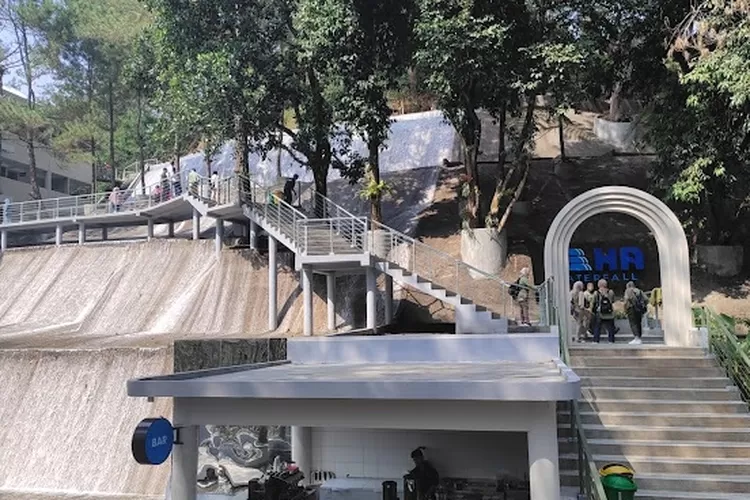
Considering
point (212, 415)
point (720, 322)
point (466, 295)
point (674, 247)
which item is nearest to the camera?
point (212, 415)

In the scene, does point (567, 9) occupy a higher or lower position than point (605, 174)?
higher

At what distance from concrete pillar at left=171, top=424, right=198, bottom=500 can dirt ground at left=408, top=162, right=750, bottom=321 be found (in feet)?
44.5

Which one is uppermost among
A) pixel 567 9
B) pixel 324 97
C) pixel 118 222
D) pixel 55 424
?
pixel 567 9

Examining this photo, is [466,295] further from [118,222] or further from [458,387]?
[118,222]

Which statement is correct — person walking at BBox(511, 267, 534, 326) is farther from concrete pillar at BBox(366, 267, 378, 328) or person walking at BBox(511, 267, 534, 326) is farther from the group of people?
concrete pillar at BBox(366, 267, 378, 328)

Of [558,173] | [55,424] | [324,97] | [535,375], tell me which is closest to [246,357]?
[55,424]

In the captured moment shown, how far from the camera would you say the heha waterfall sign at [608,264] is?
21.8 m

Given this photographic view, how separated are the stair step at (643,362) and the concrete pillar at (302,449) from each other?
16.0ft

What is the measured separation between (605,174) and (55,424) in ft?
76.2

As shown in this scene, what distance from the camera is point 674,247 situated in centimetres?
1232

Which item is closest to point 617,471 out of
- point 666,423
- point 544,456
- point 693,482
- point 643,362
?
point 693,482

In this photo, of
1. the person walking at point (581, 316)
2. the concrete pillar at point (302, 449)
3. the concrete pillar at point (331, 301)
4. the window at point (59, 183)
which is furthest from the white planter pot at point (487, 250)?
the window at point (59, 183)

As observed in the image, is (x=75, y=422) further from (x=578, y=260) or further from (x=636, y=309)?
(x=578, y=260)

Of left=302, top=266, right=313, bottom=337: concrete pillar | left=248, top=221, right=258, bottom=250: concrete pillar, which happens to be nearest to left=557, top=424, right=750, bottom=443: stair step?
left=302, top=266, right=313, bottom=337: concrete pillar
